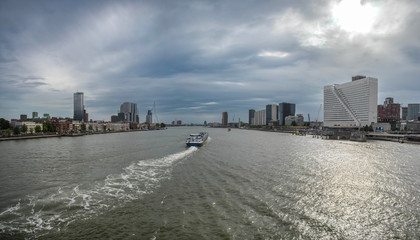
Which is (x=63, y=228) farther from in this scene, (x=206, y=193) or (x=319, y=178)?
(x=319, y=178)

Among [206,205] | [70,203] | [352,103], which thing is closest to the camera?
[206,205]

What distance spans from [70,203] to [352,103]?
17955 cm

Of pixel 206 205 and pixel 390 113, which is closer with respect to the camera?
pixel 206 205

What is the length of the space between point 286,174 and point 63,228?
18.2m

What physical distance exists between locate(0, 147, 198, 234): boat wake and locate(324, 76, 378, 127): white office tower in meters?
163

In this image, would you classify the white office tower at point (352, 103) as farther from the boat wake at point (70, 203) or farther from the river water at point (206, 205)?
the boat wake at point (70, 203)

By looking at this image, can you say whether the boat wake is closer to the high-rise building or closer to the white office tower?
the white office tower

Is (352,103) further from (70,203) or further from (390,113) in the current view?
(70,203)

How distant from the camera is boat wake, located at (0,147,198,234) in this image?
1004cm

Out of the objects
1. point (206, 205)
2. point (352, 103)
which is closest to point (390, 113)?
point (352, 103)

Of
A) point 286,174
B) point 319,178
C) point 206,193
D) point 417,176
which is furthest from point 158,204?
point 417,176

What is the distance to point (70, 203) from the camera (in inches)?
496

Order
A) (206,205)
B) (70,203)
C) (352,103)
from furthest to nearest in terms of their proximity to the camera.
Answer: (352,103), (70,203), (206,205)

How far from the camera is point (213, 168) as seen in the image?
23.4m
